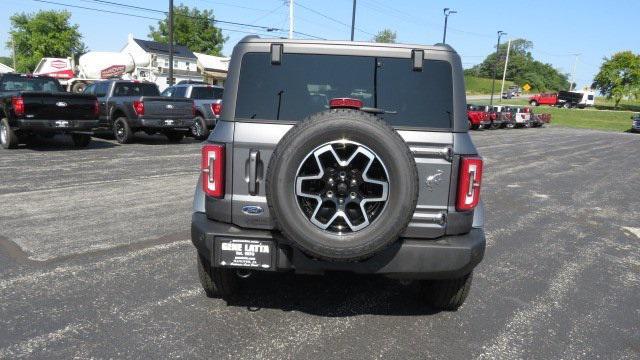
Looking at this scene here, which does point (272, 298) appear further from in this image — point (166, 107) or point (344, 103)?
point (166, 107)

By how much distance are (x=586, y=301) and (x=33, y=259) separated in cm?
502

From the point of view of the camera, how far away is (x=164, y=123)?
14.1m

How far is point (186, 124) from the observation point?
1452cm

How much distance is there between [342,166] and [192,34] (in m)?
95.1

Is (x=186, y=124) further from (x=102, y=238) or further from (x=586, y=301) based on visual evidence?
(x=586, y=301)

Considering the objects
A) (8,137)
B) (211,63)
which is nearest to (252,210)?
(8,137)

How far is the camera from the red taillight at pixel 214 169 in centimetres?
325

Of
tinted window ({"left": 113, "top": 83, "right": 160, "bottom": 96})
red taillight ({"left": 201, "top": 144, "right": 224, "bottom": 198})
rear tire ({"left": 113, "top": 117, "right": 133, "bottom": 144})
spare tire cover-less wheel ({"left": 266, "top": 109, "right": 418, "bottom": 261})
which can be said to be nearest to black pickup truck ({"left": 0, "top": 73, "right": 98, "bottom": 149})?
rear tire ({"left": 113, "top": 117, "right": 133, "bottom": 144})

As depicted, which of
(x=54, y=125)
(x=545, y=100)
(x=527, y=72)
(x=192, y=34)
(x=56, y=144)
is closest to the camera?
(x=54, y=125)

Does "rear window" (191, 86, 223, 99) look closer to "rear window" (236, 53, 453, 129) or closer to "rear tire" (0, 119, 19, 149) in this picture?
"rear tire" (0, 119, 19, 149)

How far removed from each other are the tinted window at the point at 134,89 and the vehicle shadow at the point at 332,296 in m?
12.4

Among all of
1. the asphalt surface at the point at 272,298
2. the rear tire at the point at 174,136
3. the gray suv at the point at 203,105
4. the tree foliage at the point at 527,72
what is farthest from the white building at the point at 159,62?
the tree foliage at the point at 527,72

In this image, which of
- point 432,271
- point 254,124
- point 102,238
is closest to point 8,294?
point 102,238

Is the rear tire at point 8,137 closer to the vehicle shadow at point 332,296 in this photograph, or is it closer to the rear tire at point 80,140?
the rear tire at point 80,140
